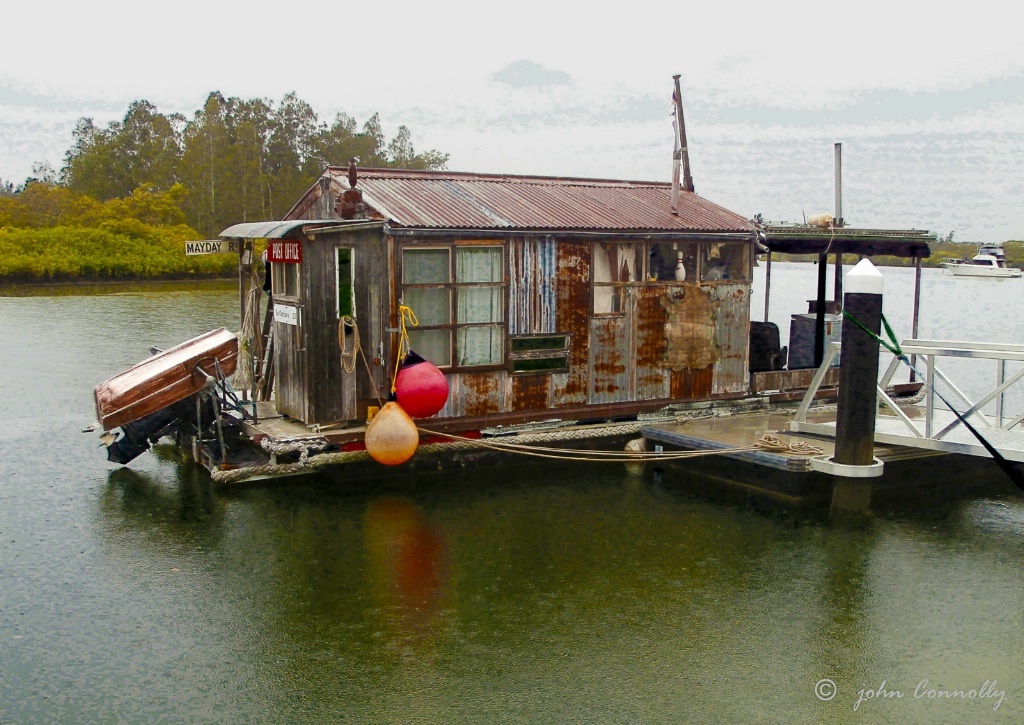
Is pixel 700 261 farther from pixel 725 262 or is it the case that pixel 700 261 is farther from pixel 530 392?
pixel 530 392

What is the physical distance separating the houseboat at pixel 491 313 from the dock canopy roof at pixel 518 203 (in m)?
0.04

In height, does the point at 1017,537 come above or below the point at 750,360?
below

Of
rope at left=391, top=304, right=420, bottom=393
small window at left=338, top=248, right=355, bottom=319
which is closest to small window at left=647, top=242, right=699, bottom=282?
rope at left=391, top=304, right=420, bottom=393

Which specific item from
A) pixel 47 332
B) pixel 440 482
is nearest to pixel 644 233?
pixel 440 482

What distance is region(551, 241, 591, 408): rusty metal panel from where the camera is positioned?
12.3 metres

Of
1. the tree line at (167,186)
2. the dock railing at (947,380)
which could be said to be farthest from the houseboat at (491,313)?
the tree line at (167,186)

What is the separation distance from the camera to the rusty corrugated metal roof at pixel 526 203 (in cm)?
1170

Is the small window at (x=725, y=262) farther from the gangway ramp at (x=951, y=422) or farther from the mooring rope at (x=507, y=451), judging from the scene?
the mooring rope at (x=507, y=451)

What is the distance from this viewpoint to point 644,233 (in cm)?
1262

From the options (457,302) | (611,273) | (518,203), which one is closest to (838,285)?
(611,273)

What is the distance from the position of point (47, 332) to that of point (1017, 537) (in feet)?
85.7

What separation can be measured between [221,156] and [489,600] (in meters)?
59.0

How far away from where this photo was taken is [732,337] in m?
13.5

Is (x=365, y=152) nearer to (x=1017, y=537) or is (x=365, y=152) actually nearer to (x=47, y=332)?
(x=47, y=332)
